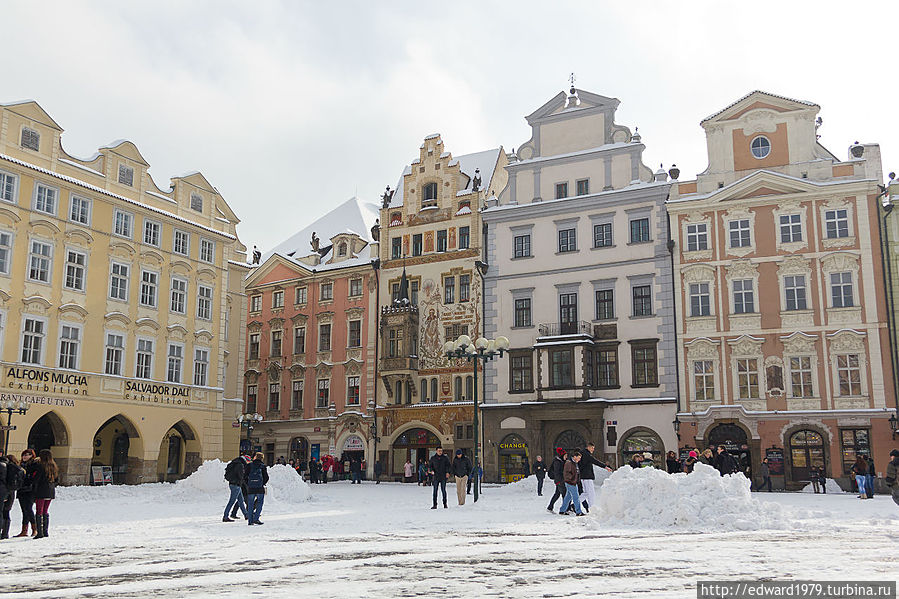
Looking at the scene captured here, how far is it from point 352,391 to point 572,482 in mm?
30774

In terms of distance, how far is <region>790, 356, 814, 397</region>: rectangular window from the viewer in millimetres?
36375

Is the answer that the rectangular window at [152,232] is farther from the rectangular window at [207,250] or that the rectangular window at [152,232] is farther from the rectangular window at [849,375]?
the rectangular window at [849,375]

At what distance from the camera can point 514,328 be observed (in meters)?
43.0

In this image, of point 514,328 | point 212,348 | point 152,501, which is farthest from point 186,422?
point 514,328

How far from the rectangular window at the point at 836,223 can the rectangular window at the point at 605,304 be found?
33.2 feet

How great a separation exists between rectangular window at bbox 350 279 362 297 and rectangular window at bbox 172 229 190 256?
488 inches

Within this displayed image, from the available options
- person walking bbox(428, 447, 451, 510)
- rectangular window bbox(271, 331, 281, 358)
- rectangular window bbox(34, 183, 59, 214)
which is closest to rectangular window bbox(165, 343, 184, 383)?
rectangular window bbox(34, 183, 59, 214)

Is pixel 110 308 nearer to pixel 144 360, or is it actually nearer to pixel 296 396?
pixel 144 360

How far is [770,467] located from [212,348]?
2628cm

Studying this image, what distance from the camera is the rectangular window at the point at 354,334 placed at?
49.2m

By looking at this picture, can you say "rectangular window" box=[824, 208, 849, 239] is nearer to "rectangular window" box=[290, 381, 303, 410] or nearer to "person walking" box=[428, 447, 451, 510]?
"person walking" box=[428, 447, 451, 510]

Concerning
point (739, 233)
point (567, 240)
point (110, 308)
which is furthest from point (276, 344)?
point (739, 233)

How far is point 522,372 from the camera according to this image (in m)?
42.3

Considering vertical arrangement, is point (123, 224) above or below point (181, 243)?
above
